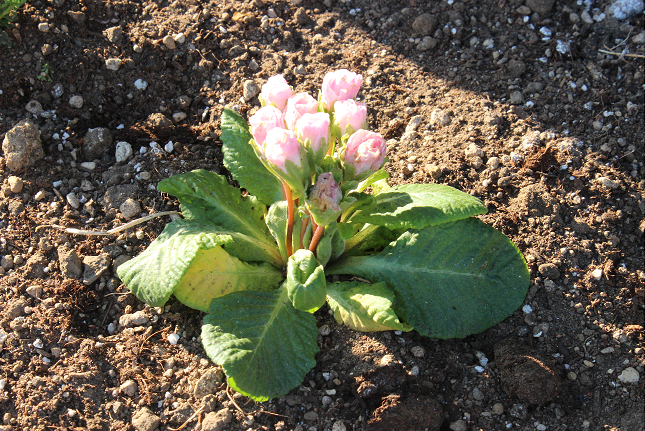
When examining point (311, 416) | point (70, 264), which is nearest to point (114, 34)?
point (70, 264)

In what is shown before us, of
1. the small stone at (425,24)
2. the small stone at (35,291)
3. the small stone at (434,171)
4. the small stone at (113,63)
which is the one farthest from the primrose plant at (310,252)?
the small stone at (425,24)

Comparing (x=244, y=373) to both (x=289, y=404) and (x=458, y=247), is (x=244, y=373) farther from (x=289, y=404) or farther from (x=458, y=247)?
(x=458, y=247)

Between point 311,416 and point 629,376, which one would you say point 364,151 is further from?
point 629,376

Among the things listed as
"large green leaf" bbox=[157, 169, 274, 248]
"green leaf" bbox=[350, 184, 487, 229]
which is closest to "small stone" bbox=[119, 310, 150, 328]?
"large green leaf" bbox=[157, 169, 274, 248]

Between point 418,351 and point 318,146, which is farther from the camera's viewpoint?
point 418,351

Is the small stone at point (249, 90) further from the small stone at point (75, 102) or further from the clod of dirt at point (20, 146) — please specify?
the clod of dirt at point (20, 146)

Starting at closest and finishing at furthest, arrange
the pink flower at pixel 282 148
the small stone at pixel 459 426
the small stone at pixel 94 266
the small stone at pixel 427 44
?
the pink flower at pixel 282 148
the small stone at pixel 459 426
the small stone at pixel 94 266
the small stone at pixel 427 44
